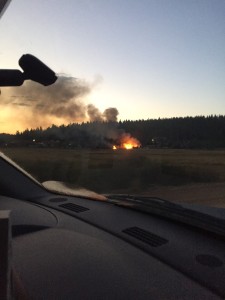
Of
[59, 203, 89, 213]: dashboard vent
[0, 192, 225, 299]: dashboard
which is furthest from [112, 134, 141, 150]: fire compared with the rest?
[0, 192, 225, 299]: dashboard

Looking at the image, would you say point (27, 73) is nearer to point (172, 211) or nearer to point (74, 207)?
point (172, 211)

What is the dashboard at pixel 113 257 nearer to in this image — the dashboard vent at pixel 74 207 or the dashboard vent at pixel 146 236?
the dashboard vent at pixel 146 236

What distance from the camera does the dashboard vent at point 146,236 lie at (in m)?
2.14

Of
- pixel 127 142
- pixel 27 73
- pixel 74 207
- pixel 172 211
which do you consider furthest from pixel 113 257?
pixel 127 142

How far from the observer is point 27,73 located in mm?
1532

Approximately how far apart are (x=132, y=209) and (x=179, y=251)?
2.87ft

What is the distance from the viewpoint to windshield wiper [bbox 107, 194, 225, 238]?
224 centimetres

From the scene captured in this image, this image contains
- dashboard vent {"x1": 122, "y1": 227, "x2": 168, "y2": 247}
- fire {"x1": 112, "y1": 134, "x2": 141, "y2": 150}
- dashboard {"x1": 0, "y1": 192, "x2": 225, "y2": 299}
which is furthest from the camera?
fire {"x1": 112, "y1": 134, "x2": 141, "y2": 150}

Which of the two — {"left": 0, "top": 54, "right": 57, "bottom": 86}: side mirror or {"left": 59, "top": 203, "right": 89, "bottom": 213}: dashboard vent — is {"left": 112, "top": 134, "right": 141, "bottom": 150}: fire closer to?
{"left": 59, "top": 203, "right": 89, "bottom": 213}: dashboard vent

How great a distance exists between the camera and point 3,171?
11.7 ft

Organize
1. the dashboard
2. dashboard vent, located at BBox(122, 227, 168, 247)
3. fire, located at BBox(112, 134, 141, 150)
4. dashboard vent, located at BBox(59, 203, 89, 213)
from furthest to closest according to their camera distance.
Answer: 1. fire, located at BBox(112, 134, 141, 150)
2. dashboard vent, located at BBox(59, 203, 89, 213)
3. dashboard vent, located at BBox(122, 227, 168, 247)
4. the dashboard

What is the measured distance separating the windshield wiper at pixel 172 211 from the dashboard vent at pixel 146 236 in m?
0.24

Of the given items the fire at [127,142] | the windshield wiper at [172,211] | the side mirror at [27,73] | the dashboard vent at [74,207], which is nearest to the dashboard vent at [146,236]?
the windshield wiper at [172,211]

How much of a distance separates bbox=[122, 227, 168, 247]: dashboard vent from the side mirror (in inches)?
42.2
